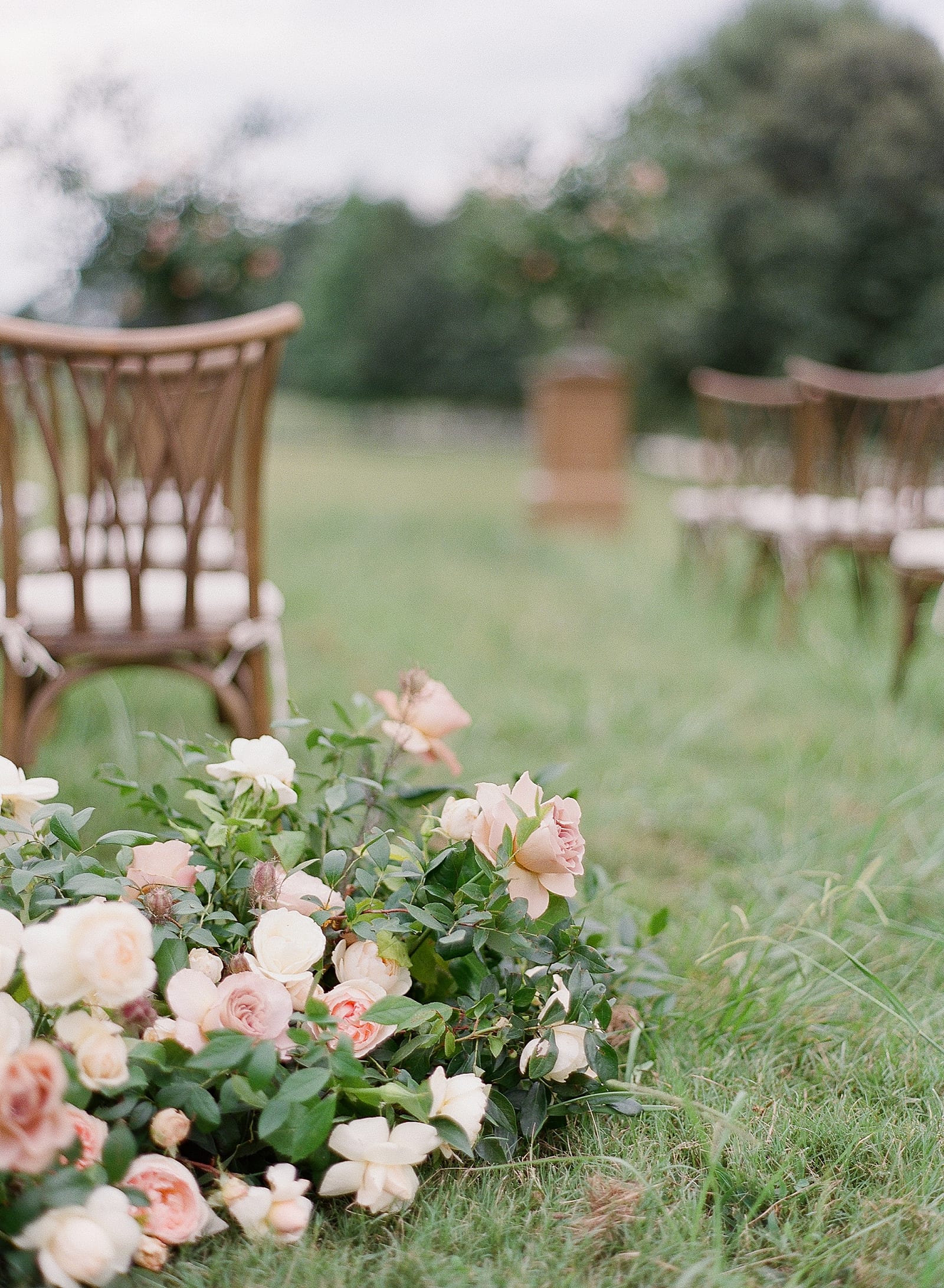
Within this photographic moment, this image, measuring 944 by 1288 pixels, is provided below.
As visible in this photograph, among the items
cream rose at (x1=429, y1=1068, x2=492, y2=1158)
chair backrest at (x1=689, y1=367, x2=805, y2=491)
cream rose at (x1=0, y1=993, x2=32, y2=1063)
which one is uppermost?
chair backrest at (x1=689, y1=367, x2=805, y2=491)

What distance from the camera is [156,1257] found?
847mm

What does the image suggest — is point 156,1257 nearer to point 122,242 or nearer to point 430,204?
point 122,242

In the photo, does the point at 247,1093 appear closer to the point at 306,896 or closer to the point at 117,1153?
the point at 117,1153

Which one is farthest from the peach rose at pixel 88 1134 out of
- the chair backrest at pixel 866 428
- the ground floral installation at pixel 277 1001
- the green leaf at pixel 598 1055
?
the chair backrest at pixel 866 428

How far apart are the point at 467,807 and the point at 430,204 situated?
80.9ft

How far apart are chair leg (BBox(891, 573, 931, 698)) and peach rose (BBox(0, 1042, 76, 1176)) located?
2.40 meters

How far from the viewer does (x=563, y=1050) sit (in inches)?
41.4

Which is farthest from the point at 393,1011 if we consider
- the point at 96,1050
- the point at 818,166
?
the point at 818,166

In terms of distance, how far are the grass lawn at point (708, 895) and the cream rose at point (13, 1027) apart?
0.83ft

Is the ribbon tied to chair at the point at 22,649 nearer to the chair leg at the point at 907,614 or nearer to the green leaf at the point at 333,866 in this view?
the green leaf at the point at 333,866

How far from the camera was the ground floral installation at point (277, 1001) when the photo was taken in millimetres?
802

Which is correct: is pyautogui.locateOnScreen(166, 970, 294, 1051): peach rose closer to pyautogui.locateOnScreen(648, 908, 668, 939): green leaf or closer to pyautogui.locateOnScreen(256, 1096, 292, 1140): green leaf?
pyautogui.locateOnScreen(256, 1096, 292, 1140): green leaf

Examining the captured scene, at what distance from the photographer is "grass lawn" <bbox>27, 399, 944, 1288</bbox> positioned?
0.94 meters

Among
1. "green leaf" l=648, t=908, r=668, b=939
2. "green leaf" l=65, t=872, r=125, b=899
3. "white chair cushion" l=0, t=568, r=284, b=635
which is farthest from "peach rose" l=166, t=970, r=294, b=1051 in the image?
"white chair cushion" l=0, t=568, r=284, b=635
